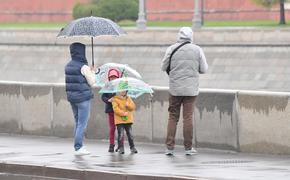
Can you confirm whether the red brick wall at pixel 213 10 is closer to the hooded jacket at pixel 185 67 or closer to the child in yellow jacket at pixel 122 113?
the child in yellow jacket at pixel 122 113

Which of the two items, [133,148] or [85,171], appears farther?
[133,148]

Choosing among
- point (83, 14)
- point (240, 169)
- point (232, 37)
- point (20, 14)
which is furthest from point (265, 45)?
point (20, 14)

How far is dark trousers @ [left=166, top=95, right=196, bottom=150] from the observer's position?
13961 mm

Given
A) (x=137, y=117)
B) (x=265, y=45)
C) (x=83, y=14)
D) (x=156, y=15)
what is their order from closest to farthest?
1. (x=137, y=117)
2. (x=265, y=45)
3. (x=83, y=14)
4. (x=156, y=15)

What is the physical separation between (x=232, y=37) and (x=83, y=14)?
99.7ft

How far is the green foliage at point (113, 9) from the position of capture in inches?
2603

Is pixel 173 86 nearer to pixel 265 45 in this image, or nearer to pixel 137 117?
pixel 137 117

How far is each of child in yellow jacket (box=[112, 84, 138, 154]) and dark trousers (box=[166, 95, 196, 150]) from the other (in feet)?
1.92

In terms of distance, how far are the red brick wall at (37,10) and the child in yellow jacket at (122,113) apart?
2411 inches

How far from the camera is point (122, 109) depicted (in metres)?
14.3

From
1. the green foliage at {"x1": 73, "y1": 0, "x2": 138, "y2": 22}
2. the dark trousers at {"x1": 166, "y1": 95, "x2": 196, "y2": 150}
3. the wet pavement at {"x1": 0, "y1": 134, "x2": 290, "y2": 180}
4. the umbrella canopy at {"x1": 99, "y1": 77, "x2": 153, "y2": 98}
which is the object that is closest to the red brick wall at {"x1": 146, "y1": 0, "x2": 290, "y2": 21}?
the green foliage at {"x1": 73, "y1": 0, "x2": 138, "y2": 22}

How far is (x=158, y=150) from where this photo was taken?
1509 centimetres

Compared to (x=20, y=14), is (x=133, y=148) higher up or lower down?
lower down

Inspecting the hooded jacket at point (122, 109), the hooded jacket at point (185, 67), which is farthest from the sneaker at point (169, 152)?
the hooded jacket at point (185, 67)
